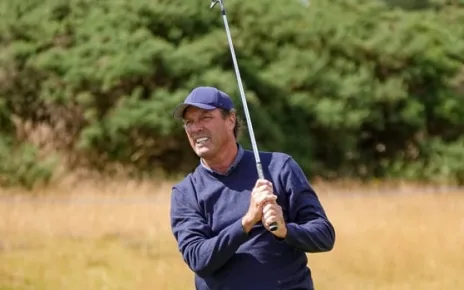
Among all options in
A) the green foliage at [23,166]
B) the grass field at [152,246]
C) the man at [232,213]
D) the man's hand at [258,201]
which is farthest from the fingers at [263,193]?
the green foliage at [23,166]

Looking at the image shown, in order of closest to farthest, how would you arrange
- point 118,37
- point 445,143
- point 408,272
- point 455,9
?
point 408,272 < point 118,37 < point 445,143 < point 455,9

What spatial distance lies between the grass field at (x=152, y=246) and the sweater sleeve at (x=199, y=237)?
5.11 metres

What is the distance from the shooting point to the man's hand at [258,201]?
3.01m

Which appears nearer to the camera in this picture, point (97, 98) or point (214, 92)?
point (214, 92)

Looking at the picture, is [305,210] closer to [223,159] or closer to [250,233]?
[250,233]

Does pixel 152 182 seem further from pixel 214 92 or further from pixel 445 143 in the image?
pixel 214 92

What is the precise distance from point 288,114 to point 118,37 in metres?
4.23

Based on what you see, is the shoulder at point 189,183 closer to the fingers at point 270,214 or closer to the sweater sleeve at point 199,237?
the sweater sleeve at point 199,237

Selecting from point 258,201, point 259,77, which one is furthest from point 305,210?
point 259,77

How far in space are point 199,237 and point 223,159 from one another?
0.92 ft

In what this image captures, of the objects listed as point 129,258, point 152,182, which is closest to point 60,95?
point 152,182

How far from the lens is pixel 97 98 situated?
16.0 m

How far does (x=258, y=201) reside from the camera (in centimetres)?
302

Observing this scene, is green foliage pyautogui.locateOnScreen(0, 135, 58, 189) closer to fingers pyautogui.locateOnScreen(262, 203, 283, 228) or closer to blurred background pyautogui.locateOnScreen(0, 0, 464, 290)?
blurred background pyautogui.locateOnScreen(0, 0, 464, 290)
